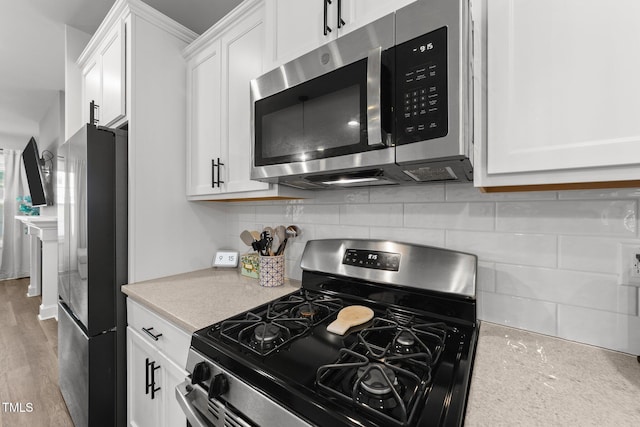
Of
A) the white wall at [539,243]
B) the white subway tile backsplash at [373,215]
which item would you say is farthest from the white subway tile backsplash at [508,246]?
the white subway tile backsplash at [373,215]

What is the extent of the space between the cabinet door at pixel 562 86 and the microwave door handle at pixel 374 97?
284 mm

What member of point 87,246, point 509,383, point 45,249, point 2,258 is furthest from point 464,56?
point 2,258

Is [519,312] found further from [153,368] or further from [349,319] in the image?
[153,368]

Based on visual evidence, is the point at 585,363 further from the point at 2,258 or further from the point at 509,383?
the point at 2,258

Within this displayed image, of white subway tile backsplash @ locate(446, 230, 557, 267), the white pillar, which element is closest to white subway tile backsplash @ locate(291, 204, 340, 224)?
white subway tile backsplash @ locate(446, 230, 557, 267)

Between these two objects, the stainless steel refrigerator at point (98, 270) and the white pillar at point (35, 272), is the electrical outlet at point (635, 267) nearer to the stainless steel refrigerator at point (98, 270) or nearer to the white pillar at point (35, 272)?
the stainless steel refrigerator at point (98, 270)

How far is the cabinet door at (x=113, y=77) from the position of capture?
60.9 inches

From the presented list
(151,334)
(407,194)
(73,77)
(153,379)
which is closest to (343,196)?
(407,194)

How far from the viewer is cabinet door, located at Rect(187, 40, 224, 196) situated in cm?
153

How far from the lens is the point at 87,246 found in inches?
53.7

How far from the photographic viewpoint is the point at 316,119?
0.96 meters

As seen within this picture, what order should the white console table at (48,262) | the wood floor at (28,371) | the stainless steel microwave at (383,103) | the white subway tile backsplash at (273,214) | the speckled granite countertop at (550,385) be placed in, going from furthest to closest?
the white console table at (48,262) → the wood floor at (28,371) → the white subway tile backsplash at (273,214) → the stainless steel microwave at (383,103) → the speckled granite countertop at (550,385)

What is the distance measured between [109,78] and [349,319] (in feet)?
6.52

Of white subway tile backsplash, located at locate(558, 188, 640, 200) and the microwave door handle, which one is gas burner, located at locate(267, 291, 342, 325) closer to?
the microwave door handle
